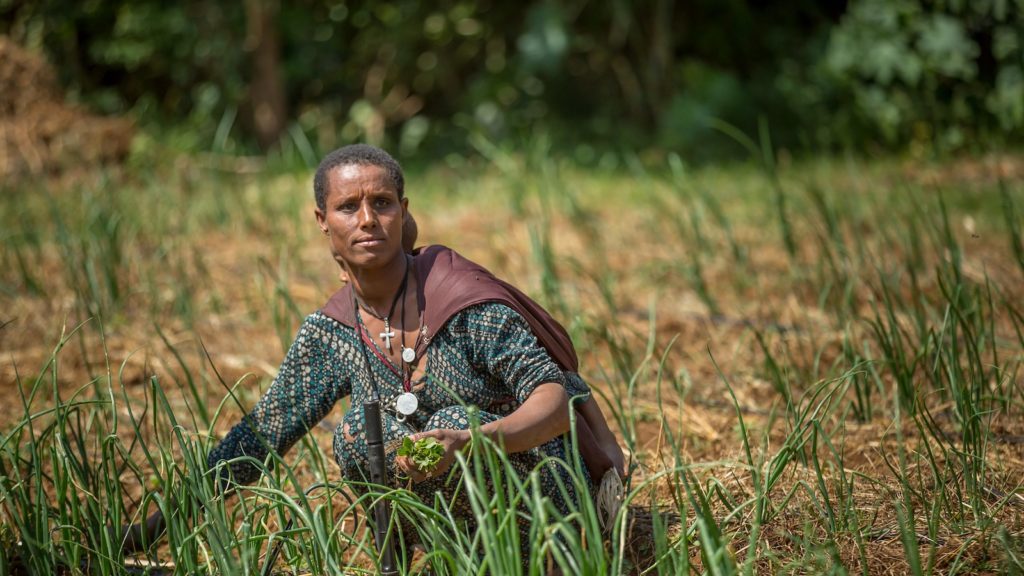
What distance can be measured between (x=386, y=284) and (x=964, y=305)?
159cm

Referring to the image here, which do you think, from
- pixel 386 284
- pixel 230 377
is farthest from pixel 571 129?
pixel 386 284

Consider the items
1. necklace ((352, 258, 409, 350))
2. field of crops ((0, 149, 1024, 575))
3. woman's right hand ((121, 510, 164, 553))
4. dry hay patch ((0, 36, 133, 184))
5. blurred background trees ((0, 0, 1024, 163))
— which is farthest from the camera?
blurred background trees ((0, 0, 1024, 163))

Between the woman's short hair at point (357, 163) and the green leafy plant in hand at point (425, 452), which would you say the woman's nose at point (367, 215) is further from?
the green leafy plant in hand at point (425, 452)

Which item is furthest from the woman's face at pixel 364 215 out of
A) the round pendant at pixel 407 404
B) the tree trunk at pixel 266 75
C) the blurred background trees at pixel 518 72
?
the tree trunk at pixel 266 75

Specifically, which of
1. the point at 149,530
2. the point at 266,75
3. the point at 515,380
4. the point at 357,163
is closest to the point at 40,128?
the point at 266,75

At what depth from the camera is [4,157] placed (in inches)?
253

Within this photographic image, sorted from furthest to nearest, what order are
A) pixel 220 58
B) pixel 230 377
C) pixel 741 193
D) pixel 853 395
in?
Answer: pixel 220 58
pixel 741 193
pixel 230 377
pixel 853 395

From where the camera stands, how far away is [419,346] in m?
1.88

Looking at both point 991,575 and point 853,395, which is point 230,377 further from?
point 991,575

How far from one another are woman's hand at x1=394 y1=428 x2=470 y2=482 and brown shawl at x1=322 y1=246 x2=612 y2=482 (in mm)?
210

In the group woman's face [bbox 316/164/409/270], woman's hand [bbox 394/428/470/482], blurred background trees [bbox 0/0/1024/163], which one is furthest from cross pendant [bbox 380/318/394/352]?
blurred background trees [bbox 0/0/1024/163]

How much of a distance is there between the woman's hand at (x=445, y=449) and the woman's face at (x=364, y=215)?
35cm

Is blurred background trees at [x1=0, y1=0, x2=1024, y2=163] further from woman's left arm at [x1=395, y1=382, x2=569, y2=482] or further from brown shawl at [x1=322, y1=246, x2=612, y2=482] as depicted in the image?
woman's left arm at [x1=395, y1=382, x2=569, y2=482]

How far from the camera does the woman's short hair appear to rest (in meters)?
1.90
